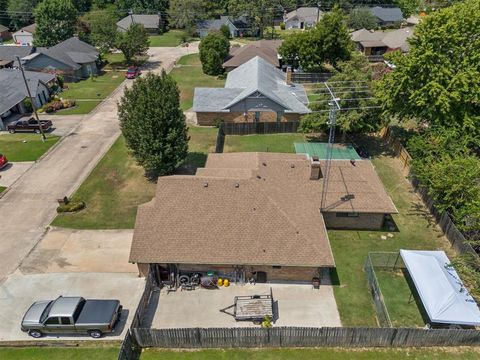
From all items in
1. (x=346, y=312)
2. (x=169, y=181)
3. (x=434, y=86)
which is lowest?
(x=346, y=312)

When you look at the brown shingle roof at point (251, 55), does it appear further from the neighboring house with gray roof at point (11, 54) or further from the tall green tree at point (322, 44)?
the neighboring house with gray roof at point (11, 54)

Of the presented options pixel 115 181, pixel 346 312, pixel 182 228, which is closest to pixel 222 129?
pixel 115 181

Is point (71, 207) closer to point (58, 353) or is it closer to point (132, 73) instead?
point (58, 353)

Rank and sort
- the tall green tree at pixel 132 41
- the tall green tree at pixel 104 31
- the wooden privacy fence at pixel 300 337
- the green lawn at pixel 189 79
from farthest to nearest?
the tall green tree at pixel 104 31 → the tall green tree at pixel 132 41 → the green lawn at pixel 189 79 → the wooden privacy fence at pixel 300 337

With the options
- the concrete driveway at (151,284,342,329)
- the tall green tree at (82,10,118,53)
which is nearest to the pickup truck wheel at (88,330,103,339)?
the concrete driveway at (151,284,342,329)

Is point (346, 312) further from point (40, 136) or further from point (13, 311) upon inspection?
point (40, 136)

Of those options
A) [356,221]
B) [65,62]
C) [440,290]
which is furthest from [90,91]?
[440,290]

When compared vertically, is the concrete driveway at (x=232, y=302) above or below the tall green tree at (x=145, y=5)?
below

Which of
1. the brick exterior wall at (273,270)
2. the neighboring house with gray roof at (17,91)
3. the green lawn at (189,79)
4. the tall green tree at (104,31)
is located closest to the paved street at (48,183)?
the neighboring house with gray roof at (17,91)
